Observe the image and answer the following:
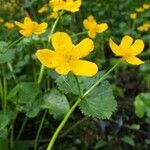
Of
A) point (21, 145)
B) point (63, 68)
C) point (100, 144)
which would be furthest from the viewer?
point (100, 144)

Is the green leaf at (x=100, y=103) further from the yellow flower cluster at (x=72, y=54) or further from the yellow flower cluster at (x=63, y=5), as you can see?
the yellow flower cluster at (x=63, y=5)

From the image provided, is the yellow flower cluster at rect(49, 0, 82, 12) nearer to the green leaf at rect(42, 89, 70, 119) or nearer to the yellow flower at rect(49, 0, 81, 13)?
the yellow flower at rect(49, 0, 81, 13)

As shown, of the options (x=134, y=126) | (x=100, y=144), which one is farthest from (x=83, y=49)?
(x=134, y=126)

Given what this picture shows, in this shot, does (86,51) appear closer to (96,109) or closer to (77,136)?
(96,109)

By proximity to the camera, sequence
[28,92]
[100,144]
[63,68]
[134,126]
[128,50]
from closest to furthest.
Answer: [63,68] → [128,50] → [28,92] → [100,144] → [134,126]

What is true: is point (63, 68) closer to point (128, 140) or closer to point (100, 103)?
point (100, 103)

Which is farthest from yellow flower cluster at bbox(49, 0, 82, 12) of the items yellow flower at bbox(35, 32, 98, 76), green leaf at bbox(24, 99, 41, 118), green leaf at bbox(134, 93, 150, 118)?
green leaf at bbox(134, 93, 150, 118)
